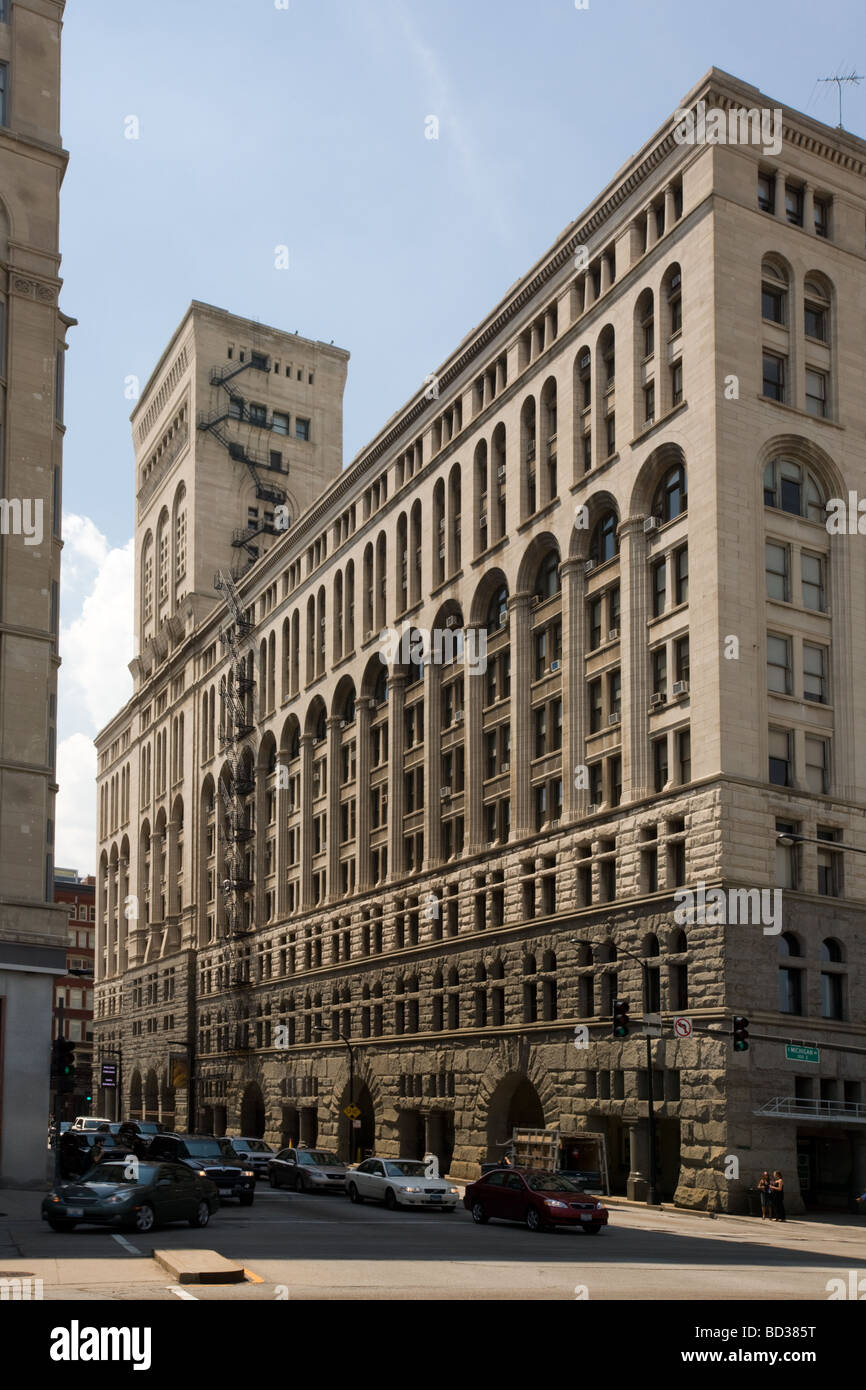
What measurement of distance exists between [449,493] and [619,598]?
57.6 feet

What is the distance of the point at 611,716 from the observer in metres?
56.8

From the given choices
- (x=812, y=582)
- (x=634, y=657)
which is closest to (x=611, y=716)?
(x=634, y=657)

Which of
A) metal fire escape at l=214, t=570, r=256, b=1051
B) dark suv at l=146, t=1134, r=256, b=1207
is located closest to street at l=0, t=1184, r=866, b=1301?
dark suv at l=146, t=1134, r=256, b=1207

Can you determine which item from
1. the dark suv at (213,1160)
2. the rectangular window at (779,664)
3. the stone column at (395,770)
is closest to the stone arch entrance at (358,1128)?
the stone column at (395,770)

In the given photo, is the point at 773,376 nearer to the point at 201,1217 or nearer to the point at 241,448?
the point at 201,1217

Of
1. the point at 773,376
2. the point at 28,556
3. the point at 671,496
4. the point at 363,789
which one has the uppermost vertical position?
the point at 773,376

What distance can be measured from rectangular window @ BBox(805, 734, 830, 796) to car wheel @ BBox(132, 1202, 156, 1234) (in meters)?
29.3

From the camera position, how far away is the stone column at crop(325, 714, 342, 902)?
82.8 m

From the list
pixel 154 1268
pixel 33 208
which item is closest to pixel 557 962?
pixel 33 208

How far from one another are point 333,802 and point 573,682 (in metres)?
28.1

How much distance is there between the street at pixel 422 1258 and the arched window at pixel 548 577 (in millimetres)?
28485

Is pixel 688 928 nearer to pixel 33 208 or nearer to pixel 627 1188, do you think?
pixel 627 1188

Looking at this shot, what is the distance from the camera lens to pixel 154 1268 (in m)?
22.8

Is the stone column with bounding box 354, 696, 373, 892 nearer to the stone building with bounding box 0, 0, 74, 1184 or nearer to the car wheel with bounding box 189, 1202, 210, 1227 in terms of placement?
the stone building with bounding box 0, 0, 74, 1184
